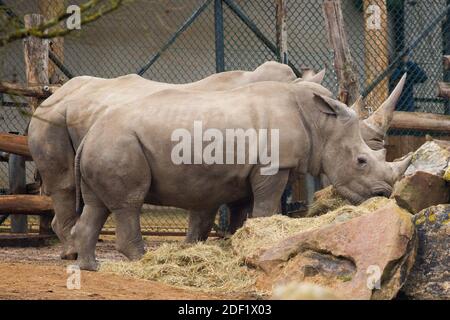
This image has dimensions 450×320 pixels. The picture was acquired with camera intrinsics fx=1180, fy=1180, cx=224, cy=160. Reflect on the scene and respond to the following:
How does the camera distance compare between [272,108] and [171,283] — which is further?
[272,108]

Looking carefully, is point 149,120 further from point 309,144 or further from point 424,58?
point 424,58

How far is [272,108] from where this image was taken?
34.1ft

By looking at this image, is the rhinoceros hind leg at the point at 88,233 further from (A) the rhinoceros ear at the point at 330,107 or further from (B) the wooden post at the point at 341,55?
(B) the wooden post at the point at 341,55

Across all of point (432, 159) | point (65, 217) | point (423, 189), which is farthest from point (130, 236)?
point (432, 159)

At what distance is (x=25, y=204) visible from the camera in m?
13.0

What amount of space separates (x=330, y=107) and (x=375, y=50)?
10.7ft

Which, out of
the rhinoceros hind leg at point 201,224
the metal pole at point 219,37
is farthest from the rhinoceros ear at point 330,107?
the metal pole at point 219,37

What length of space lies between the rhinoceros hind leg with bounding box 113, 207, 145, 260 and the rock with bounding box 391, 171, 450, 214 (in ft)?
7.76

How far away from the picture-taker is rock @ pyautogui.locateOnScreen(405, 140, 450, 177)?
977 cm

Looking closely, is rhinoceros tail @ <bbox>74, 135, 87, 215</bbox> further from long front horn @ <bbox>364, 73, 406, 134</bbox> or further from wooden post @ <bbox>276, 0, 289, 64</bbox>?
wooden post @ <bbox>276, 0, 289, 64</bbox>

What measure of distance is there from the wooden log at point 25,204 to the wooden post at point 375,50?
3839 millimetres

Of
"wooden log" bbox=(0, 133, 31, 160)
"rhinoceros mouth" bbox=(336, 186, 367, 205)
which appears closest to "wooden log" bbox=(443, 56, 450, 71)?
"rhinoceros mouth" bbox=(336, 186, 367, 205)

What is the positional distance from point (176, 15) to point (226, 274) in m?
8.66
